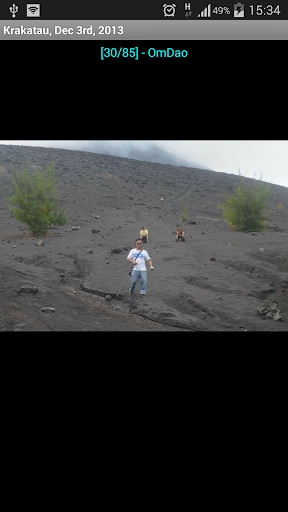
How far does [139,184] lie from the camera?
151ft

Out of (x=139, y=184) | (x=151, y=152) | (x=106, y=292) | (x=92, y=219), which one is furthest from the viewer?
(x=151, y=152)

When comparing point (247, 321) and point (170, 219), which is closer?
point (247, 321)

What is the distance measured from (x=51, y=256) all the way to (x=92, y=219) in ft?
45.5

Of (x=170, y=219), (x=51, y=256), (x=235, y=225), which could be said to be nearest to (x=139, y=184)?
(x=170, y=219)

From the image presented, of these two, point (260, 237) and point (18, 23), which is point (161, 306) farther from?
point (260, 237)
